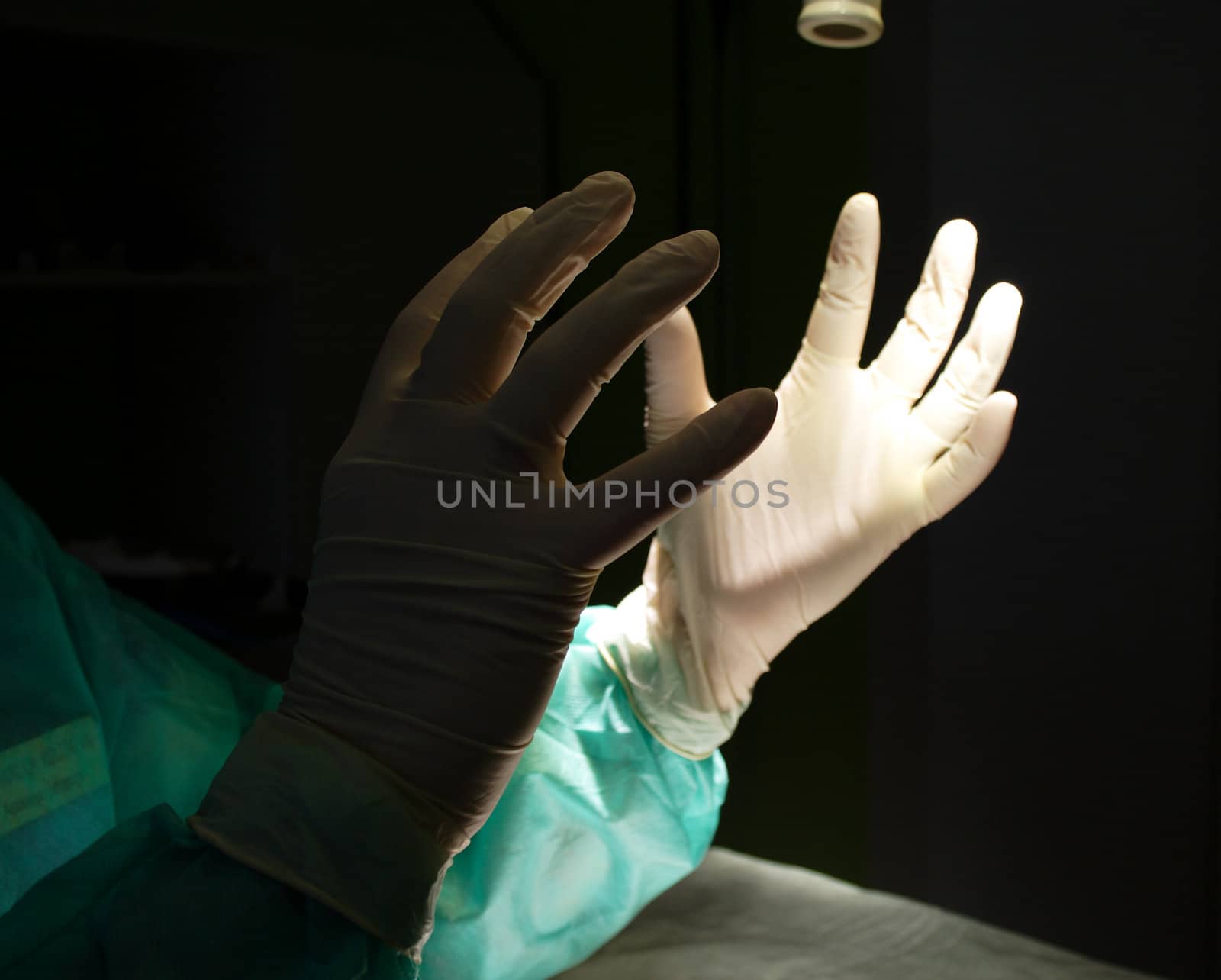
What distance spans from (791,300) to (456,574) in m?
0.81

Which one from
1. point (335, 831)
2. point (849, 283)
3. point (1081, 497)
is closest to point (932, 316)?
point (849, 283)

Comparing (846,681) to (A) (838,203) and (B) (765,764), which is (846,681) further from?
(A) (838,203)

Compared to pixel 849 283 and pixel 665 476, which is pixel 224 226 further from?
pixel 665 476

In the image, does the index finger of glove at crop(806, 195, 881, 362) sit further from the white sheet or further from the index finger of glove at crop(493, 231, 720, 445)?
the white sheet

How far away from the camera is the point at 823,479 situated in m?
0.98

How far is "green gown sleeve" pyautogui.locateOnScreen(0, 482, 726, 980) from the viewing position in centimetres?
58

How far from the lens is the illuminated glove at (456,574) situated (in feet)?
2.03

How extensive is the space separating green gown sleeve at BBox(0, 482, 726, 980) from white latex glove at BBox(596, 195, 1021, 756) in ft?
0.24

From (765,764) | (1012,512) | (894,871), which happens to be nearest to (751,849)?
(765,764)

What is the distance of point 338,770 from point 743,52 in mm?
1069

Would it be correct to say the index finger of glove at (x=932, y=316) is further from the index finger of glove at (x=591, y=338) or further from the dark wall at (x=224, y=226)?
the dark wall at (x=224, y=226)

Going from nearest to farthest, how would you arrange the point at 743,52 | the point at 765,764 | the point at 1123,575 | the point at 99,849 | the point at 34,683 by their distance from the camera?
the point at 99,849, the point at 34,683, the point at 1123,575, the point at 743,52, the point at 765,764

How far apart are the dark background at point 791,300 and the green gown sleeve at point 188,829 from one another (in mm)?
350

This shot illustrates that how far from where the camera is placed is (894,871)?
1.23 meters
